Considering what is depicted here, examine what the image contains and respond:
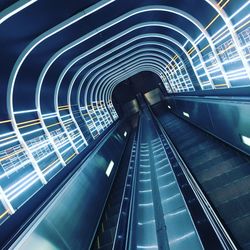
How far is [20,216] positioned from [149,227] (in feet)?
6.24

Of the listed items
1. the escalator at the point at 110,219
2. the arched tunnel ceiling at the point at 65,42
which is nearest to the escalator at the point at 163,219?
the escalator at the point at 110,219

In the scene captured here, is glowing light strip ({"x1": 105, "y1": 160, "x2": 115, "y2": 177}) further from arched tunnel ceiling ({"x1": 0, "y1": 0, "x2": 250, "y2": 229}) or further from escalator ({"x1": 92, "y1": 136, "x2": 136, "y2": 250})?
arched tunnel ceiling ({"x1": 0, "y1": 0, "x2": 250, "y2": 229})

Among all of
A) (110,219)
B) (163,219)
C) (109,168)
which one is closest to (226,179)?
(163,219)

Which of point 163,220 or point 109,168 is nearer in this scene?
point 163,220

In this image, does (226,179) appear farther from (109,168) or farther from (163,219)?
(109,168)

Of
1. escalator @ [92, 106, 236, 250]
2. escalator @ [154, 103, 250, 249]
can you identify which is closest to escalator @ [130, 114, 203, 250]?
escalator @ [92, 106, 236, 250]

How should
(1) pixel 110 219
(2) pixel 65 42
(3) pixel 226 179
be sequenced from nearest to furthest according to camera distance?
(3) pixel 226 179, (1) pixel 110 219, (2) pixel 65 42

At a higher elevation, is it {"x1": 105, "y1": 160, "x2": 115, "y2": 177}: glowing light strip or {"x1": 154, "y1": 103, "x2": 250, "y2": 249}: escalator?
{"x1": 105, "y1": 160, "x2": 115, "y2": 177}: glowing light strip

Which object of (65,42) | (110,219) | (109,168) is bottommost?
(110,219)

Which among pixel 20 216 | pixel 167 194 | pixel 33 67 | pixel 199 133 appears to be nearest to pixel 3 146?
pixel 33 67

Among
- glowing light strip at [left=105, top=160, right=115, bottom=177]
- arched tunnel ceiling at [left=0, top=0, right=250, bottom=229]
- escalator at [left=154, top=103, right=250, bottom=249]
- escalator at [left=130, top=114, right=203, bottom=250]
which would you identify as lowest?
escalator at [left=154, top=103, right=250, bottom=249]

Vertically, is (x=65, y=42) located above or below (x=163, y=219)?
above

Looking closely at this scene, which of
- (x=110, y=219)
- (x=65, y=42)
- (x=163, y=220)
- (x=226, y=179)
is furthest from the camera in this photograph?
(x=65, y=42)

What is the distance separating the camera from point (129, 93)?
28188mm
